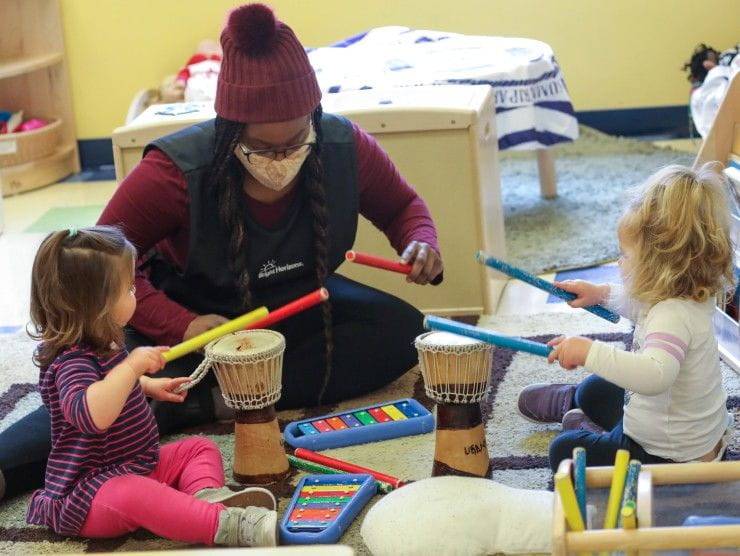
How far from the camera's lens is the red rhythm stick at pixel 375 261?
1.69 meters

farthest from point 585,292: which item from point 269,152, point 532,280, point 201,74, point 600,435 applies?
point 201,74

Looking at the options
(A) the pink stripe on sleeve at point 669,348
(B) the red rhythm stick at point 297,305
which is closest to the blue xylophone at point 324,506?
(B) the red rhythm stick at point 297,305

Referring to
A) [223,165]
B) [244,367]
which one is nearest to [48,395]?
[244,367]

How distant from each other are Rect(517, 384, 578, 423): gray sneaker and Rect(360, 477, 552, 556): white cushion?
30cm

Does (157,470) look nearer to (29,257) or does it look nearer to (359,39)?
(29,257)

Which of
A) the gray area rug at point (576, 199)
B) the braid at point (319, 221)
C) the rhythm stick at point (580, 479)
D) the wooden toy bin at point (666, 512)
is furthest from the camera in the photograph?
the gray area rug at point (576, 199)

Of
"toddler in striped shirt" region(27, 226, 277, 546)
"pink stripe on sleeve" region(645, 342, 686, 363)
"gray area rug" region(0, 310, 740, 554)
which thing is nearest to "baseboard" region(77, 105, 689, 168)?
"gray area rug" region(0, 310, 740, 554)

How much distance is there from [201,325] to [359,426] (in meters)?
A: 0.31

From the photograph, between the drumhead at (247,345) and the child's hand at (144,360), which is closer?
the child's hand at (144,360)

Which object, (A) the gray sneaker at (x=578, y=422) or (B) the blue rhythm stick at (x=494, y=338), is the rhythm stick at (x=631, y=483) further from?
(A) the gray sneaker at (x=578, y=422)

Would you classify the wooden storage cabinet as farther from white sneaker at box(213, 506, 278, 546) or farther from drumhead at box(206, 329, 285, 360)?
white sneaker at box(213, 506, 278, 546)

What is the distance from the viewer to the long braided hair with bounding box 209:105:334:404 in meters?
1.83

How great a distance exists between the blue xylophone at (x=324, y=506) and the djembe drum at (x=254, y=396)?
0.26 ft

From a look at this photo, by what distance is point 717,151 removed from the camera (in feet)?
6.86
